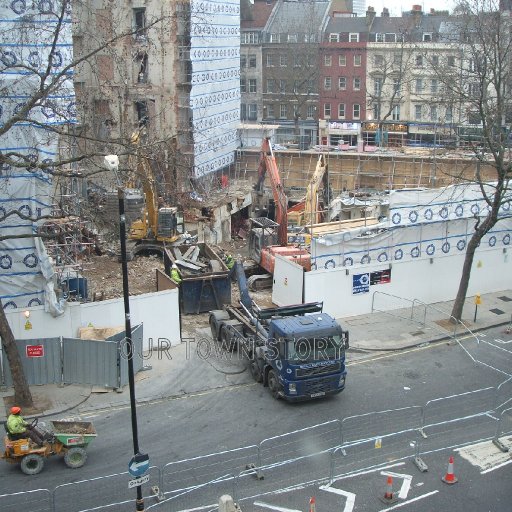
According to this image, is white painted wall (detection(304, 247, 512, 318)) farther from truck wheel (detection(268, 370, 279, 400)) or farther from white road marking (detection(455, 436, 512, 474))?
white road marking (detection(455, 436, 512, 474))

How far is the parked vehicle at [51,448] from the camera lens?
16453 mm

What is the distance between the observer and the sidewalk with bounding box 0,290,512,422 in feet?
67.6

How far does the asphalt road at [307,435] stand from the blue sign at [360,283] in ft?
11.6

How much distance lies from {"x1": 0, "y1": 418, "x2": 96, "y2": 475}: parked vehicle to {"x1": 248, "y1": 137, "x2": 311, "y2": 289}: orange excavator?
13.6 metres

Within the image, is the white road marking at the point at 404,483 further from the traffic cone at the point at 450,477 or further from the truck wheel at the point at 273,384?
the truck wheel at the point at 273,384

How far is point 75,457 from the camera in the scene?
16.9 metres

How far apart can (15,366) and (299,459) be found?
25.5 feet

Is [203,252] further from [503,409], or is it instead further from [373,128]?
[373,128]

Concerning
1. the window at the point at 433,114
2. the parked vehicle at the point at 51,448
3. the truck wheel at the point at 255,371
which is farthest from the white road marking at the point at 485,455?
the window at the point at 433,114

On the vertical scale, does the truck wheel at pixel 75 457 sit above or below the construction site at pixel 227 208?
below

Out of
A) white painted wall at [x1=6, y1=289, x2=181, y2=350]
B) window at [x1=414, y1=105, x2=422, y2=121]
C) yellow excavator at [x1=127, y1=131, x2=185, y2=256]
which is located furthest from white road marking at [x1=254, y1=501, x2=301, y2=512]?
window at [x1=414, y1=105, x2=422, y2=121]

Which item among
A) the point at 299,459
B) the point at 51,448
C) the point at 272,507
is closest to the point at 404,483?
the point at 299,459

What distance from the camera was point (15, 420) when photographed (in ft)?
53.6

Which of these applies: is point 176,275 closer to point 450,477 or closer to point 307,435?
point 307,435
